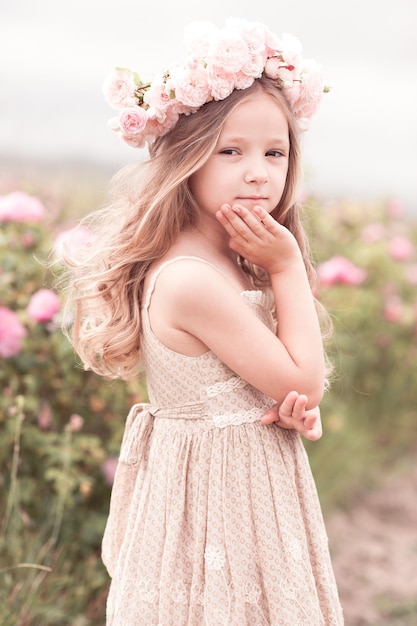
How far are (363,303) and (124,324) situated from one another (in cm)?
274

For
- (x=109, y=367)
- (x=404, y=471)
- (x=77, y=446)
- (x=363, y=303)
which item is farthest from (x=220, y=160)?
(x=404, y=471)

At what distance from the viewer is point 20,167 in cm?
514

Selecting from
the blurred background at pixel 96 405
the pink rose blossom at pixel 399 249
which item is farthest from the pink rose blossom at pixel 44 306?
the pink rose blossom at pixel 399 249

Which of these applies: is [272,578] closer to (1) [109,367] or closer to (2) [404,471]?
(1) [109,367]

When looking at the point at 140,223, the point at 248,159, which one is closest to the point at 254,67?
the point at 248,159

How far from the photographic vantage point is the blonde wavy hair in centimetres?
196

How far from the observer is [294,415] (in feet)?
6.27

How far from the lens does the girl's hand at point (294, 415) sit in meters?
1.88

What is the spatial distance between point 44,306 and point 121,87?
1125 mm

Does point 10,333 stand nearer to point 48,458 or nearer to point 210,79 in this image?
point 48,458

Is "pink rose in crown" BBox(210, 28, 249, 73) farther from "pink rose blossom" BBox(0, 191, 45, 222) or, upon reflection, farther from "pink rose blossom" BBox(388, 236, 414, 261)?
"pink rose blossom" BBox(388, 236, 414, 261)

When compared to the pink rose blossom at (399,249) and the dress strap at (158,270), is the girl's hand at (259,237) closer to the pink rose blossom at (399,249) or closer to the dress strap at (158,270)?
the dress strap at (158,270)

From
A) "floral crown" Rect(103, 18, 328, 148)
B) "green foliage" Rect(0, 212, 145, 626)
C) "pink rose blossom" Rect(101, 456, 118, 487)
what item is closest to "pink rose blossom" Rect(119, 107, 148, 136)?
"floral crown" Rect(103, 18, 328, 148)

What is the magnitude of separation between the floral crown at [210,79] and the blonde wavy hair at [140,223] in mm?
30
